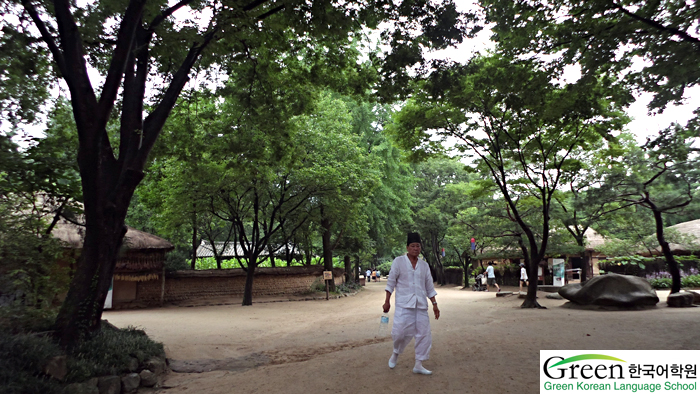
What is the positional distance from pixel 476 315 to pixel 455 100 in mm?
6289

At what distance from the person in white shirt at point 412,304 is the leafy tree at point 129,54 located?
425 centimetres

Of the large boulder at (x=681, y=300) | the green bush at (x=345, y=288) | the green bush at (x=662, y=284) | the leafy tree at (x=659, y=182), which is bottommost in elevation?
the green bush at (x=345, y=288)

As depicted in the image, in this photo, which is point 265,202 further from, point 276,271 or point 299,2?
point 299,2

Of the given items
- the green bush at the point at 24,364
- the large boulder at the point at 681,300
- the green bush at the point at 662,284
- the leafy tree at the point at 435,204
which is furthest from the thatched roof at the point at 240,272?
the green bush at the point at 662,284

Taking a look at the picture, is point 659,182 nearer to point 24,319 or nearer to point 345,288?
point 24,319

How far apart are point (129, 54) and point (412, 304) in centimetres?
566

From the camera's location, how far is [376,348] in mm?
6648

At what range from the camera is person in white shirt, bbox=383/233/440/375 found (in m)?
4.91

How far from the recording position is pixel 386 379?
4703mm

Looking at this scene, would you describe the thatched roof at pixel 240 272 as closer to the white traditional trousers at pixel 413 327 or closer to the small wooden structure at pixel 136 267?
the small wooden structure at pixel 136 267

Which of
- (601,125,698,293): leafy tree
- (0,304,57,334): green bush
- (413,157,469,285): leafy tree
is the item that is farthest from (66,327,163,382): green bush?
(413,157,469,285): leafy tree

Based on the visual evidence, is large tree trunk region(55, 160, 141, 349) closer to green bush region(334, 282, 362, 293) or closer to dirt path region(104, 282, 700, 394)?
dirt path region(104, 282, 700, 394)

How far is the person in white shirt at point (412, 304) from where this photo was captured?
4906 mm

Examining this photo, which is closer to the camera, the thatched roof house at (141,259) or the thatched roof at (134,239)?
the thatched roof at (134,239)
